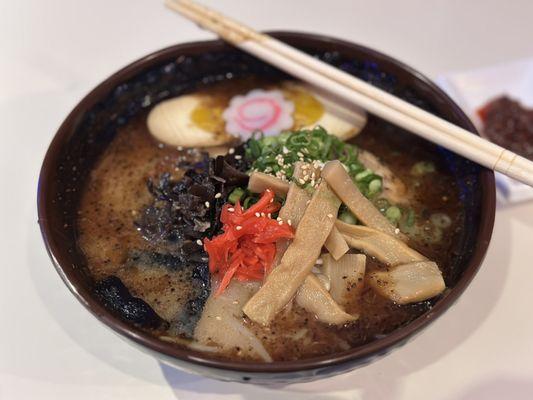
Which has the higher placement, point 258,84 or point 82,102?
point 258,84

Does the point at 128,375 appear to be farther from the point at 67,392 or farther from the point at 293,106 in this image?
the point at 293,106

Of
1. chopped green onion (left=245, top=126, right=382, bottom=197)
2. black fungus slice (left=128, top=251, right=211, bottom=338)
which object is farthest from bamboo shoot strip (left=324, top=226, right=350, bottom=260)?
black fungus slice (left=128, top=251, right=211, bottom=338)

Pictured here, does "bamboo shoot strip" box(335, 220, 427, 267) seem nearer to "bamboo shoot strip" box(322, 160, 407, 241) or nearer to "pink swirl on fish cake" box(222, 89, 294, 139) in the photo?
"bamboo shoot strip" box(322, 160, 407, 241)

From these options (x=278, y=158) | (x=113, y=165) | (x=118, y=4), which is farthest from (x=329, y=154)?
(x=118, y=4)

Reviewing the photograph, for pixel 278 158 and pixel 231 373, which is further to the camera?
pixel 278 158

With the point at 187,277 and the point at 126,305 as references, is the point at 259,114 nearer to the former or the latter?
the point at 187,277
